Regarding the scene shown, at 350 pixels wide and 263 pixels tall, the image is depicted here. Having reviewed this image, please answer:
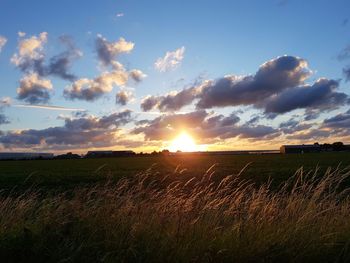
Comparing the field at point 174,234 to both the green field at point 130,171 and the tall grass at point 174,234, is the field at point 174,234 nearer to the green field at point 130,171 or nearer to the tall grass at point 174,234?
the tall grass at point 174,234

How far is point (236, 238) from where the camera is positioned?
25.3 feet

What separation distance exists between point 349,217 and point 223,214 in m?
2.72

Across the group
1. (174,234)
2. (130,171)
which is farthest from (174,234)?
(130,171)

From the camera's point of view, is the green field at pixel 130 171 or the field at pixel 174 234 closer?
the field at pixel 174 234

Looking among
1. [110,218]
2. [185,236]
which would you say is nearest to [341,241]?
[185,236]

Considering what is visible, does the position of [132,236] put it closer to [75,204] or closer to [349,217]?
[75,204]

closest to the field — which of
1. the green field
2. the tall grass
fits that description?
the tall grass

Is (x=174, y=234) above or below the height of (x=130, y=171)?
below

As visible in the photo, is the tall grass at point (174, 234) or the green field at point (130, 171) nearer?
the tall grass at point (174, 234)

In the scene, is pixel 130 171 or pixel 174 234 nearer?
pixel 174 234

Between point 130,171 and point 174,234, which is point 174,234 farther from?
point 130,171

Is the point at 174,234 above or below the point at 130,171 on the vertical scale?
below

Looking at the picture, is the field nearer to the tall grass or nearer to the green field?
the tall grass

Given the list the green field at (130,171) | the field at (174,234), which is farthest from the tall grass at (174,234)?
the green field at (130,171)
